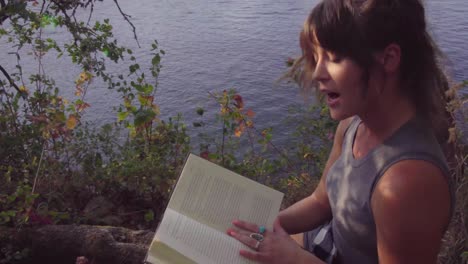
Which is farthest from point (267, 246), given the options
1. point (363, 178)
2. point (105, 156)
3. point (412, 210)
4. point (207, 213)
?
point (105, 156)

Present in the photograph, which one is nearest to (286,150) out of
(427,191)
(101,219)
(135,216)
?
(135,216)

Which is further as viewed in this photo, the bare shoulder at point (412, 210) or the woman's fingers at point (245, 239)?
the woman's fingers at point (245, 239)

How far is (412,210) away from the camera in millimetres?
1397

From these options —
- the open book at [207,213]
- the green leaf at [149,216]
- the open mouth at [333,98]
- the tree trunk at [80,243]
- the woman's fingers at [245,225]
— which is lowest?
the green leaf at [149,216]

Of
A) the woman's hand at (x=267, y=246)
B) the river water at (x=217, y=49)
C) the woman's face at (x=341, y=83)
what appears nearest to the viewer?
the woman's face at (x=341, y=83)

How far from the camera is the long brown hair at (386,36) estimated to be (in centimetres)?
147

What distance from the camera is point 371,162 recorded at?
1570 millimetres

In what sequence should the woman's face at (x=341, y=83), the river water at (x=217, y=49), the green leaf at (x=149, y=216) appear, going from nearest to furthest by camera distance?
the woman's face at (x=341, y=83), the green leaf at (x=149, y=216), the river water at (x=217, y=49)

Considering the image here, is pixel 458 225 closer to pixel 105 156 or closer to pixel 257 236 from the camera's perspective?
pixel 257 236

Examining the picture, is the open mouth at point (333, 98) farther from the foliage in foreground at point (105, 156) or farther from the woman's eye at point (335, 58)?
the foliage in foreground at point (105, 156)

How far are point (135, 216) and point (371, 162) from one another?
1.90 meters

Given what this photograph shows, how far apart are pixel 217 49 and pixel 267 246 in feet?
15.1

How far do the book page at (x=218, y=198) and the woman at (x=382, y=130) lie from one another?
6 centimetres

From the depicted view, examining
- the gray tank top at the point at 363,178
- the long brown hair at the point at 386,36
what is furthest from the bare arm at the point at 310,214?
the long brown hair at the point at 386,36
